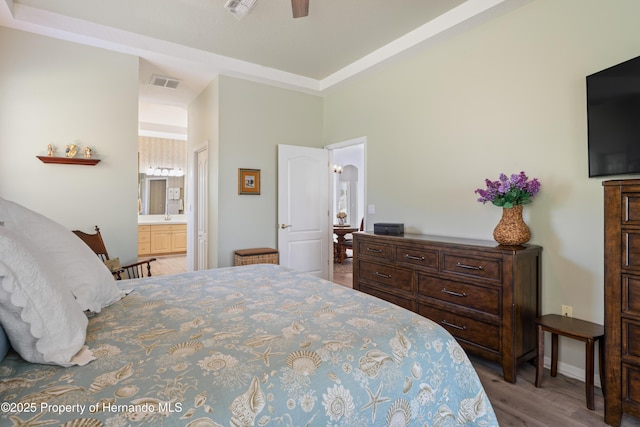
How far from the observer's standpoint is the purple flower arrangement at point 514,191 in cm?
248

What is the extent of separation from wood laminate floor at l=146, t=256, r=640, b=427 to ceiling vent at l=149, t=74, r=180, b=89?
4681mm

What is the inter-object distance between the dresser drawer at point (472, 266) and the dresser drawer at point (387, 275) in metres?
0.41

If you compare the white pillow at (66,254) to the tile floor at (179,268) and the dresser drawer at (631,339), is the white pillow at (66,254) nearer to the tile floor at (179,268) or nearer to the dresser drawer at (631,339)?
the dresser drawer at (631,339)

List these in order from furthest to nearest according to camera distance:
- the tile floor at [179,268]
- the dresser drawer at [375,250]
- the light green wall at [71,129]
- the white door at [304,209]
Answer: the tile floor at [179,268] < the white door at [304,209] < the dresser drawer at [375,250] < the light green wall at [71,129]

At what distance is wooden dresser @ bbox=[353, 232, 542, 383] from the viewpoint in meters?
2.32

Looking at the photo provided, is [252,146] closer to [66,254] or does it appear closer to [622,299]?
[66,254]

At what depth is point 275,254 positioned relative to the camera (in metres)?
4.20

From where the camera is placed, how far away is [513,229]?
250 cm

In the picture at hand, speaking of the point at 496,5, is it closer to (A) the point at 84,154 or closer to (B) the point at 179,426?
(B) the point at 179,426

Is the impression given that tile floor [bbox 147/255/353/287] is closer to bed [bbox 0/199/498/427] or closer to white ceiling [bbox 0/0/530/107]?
white ceiling [bbox 0/0/530/107]

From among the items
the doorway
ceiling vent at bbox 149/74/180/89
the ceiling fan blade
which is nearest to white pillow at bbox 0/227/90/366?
the ceiling fan blade

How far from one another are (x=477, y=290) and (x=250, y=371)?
6.82ft

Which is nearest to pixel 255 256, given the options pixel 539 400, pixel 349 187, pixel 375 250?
pixel 375 250

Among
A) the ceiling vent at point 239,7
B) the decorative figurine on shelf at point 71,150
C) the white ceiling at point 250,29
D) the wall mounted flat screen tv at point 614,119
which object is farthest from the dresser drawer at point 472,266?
the decorative figurine on shelf at point 71,150
